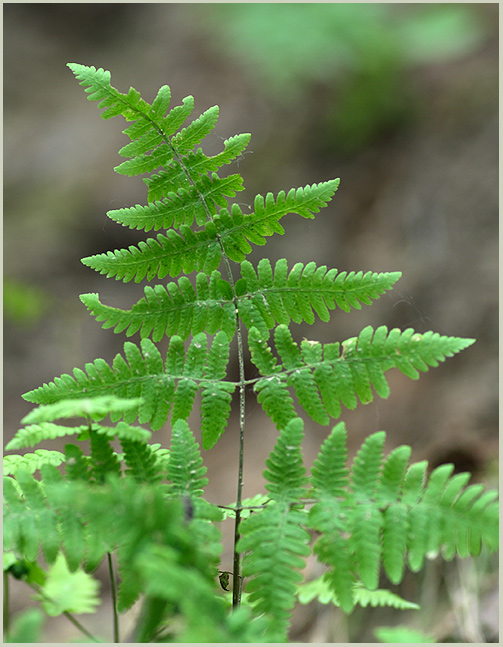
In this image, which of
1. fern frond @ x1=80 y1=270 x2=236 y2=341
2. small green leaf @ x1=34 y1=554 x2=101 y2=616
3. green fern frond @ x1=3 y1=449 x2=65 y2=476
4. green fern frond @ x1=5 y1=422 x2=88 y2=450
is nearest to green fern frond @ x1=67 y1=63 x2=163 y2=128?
fern frond @ x1=80 y1=270 x2=236 y2=341

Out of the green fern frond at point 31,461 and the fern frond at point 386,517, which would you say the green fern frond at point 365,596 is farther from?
the green fern frond at point 31,461

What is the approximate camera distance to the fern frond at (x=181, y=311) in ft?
4.98

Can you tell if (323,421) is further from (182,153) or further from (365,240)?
(365,240)

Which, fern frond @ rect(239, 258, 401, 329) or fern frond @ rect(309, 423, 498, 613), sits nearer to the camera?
fern frond @ rect(309, 423, 498, 613)

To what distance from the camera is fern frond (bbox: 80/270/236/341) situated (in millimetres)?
1517

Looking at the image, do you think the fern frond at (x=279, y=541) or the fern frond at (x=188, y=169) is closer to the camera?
the fern frond at (x=279, y=541)

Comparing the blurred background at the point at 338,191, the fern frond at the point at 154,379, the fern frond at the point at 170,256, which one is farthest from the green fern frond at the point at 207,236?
the blurred background at the point at 338,191

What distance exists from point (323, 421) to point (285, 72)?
484 centimetres

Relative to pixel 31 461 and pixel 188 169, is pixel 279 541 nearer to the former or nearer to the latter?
pixel 31 461

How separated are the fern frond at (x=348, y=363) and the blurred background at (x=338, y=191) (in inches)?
54.9

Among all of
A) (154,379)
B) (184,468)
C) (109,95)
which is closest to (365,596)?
(184,468)

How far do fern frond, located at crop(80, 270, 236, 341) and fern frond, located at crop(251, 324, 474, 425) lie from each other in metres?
0.14

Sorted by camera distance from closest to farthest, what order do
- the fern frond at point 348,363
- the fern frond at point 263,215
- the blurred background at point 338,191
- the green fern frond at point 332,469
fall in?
the green fern frond at point 332,469, the fern frond at point 348,363, the fern frond at point 263,215, the blurred background at point 338,191

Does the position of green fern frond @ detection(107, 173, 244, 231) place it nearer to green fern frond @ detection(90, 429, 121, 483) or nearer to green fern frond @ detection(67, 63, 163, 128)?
green fern frond @ detection(67, 63, 163, 128)
